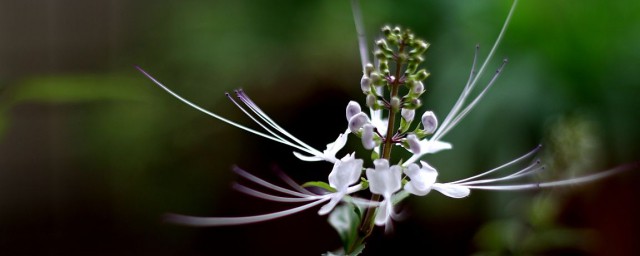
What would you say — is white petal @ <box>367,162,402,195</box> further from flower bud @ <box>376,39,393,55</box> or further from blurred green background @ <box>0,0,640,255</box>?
blurred green background @ <box>0,0,640,255</box>

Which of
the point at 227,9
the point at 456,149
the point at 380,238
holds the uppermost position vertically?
the point at 227,9

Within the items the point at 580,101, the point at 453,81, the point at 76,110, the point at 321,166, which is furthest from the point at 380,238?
the point at 76,110

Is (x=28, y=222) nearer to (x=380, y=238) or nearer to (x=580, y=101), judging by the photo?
(x=380, y=238)

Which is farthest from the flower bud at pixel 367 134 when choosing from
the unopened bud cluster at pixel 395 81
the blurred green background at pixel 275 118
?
the blurred green background at pixel 275 118

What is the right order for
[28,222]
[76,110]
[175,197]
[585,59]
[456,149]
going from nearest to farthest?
1. [456,149]
2. [585,59]
3. [175,197]
4. [76,110]
5. [28,222]

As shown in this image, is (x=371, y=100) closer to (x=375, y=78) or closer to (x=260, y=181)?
(x=375, y=78)

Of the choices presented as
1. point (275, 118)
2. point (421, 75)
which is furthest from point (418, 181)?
point (275, 118)

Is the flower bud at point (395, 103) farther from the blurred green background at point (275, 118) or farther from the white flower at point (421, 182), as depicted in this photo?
the blurred green background at point (275, 118)

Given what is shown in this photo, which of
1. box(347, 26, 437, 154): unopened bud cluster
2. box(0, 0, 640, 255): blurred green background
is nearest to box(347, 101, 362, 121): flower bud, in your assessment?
box(347, 26, 437, 154): unopened bud cluster
